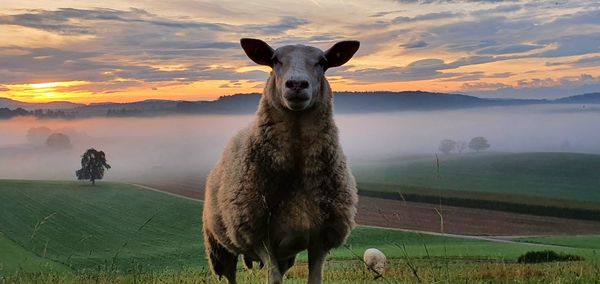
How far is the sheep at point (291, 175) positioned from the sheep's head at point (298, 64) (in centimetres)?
1

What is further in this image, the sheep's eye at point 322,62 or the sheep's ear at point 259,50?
the sheep's ear at point 259,50

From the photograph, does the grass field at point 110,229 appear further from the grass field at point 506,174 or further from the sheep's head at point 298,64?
the sheep's head at point 298,64

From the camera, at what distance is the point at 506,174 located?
113 metres

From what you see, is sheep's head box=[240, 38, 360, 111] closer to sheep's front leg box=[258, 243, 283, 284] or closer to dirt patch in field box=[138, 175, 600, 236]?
sheep's front leg box=[258, 243, 283, 284]

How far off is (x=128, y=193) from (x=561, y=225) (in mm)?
51601

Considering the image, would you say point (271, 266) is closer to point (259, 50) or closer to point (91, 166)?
point (259, 50)

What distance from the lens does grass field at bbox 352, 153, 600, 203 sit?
9775 cm

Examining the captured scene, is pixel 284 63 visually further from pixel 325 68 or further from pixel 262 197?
pixel 262 197

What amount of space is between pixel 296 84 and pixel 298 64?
61 cm

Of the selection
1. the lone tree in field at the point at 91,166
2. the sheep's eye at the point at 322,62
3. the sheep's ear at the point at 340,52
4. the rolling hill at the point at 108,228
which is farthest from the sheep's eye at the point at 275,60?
the lone tree in field at the point at 91,166

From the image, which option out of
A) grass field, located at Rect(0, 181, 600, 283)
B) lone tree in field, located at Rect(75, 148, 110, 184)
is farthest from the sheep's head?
lone tree in field, located at Rect(75, 148, 110, 184)

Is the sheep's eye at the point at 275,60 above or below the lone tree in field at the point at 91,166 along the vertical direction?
above

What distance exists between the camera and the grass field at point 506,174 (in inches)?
3848

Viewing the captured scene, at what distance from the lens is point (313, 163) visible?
328 inches
